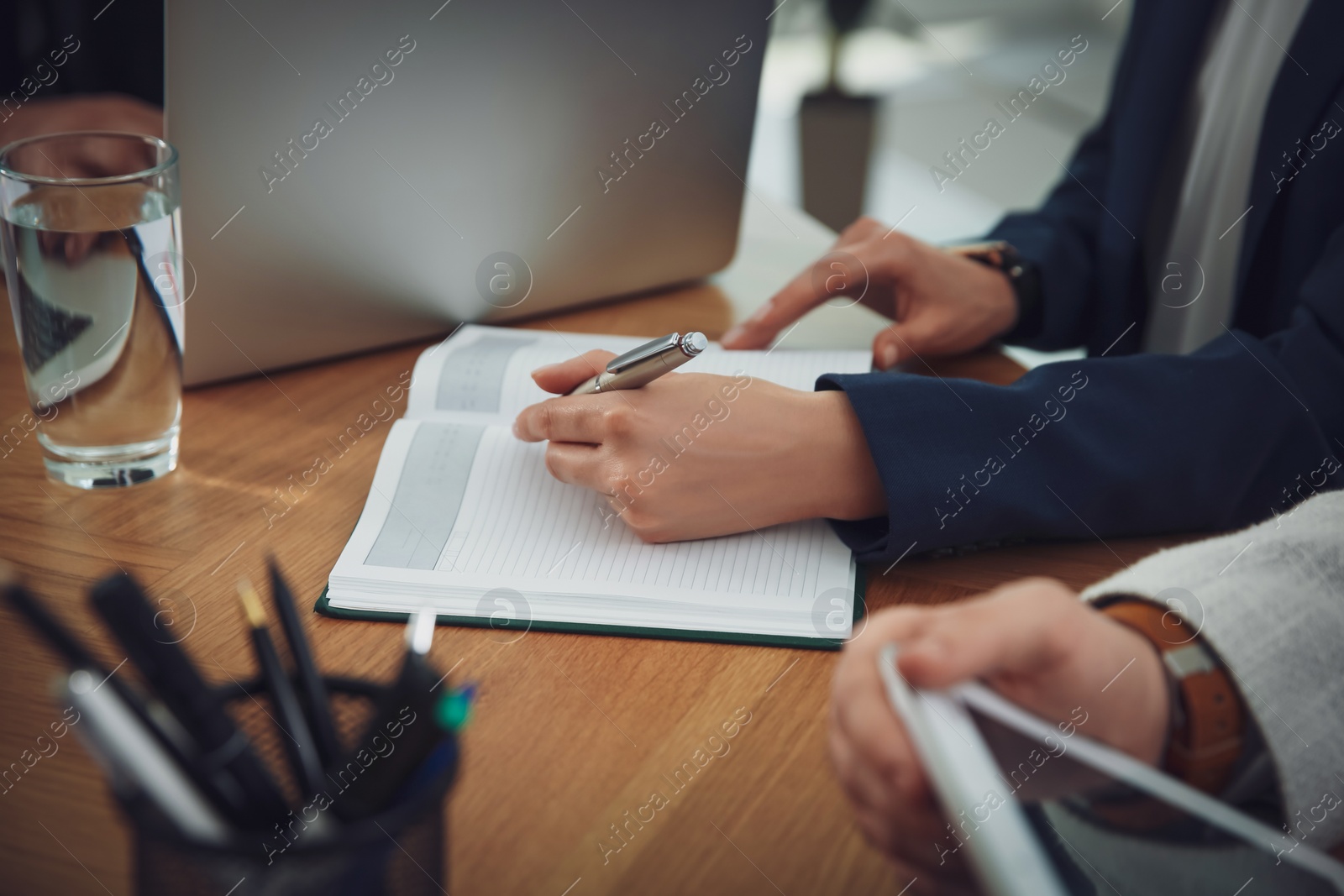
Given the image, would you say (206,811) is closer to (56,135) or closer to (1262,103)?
(56,135)

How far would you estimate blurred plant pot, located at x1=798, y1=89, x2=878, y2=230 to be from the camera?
3.32 meters

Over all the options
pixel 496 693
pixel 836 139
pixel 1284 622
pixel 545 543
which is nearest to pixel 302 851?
pixel 496 693

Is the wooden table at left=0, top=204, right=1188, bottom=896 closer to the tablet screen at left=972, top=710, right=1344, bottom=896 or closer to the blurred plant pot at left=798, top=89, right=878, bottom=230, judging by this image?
the tablet screen at left=972, top=710, right=1344, bottom=896

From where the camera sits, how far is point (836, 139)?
3.72 metres

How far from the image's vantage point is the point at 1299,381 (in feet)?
2.67

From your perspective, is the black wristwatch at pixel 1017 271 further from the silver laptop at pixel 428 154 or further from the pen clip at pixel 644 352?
the pen clip at pixel 644 352

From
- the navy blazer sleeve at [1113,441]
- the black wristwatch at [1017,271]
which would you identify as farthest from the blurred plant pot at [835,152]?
the navy blazer sleeve at [1113,441]

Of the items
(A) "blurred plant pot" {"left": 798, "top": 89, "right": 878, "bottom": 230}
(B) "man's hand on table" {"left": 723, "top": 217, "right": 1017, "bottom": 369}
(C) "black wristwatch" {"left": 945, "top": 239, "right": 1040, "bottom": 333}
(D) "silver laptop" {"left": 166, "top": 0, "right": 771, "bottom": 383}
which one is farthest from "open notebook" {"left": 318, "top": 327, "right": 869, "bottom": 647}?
(A) "blurred plant pot" {"left": 798, "top": 89, "right": 878, "bottom": 230}

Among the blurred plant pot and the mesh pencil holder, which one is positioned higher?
the mesh pencil holder

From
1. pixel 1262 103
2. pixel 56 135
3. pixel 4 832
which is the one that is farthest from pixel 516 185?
pixel 1262 103

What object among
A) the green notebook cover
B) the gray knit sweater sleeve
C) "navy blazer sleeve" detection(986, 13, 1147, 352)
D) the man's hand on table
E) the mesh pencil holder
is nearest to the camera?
the mesh pencil holder

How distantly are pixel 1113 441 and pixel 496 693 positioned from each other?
490 mm

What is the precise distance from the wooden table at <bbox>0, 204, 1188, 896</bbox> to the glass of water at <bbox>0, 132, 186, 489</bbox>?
37mm

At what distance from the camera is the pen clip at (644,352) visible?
27.8 inches
